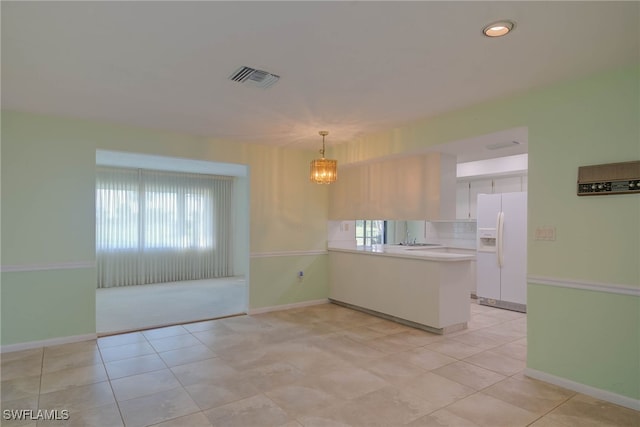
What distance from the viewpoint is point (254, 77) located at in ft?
9.43

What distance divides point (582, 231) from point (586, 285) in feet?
1.39

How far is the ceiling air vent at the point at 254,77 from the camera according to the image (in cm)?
277

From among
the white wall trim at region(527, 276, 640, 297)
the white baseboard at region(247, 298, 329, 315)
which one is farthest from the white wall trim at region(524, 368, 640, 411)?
the white baseboard at region(247, 298, 329, 315)

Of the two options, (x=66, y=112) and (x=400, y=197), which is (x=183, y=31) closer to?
(x=66, y=112)

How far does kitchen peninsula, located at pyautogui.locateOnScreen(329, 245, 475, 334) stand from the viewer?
4277mm

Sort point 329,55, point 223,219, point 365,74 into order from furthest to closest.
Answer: point 223,219, point 365,74, point 329,55

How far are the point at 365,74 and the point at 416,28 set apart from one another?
693 mm

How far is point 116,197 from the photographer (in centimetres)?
733

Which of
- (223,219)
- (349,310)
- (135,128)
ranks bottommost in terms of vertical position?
(349,310)

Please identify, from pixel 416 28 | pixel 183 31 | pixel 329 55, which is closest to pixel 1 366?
pixel 183 31

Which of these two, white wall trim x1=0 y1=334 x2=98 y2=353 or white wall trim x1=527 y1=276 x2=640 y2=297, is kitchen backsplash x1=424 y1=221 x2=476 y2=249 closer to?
white wall trim x1=527 y1=276 x2=640 y2=297

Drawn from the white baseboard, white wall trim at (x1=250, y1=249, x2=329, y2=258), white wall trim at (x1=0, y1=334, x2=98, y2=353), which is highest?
white wall trim at (x1=250, y1=249, x2=329, y2=258)

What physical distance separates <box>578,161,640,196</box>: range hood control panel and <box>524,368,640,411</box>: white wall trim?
150 cm

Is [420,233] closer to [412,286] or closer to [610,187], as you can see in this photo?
[412,286]
